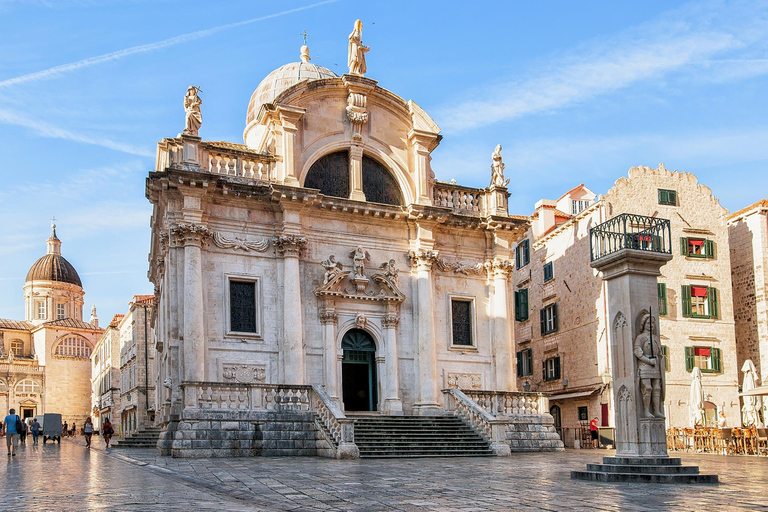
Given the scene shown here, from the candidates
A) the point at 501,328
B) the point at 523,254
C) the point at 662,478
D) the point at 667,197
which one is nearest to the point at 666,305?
the point at 667,197

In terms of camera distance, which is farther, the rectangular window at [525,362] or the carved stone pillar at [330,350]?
the rectangular window at [525,362]

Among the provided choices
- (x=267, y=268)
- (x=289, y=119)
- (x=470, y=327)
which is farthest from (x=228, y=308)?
(x=470, y=327)

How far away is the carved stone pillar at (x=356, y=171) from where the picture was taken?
96.3 feet

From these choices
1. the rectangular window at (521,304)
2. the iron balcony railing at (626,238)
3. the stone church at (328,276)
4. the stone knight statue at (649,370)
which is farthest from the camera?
the rectangular window at (521,304)

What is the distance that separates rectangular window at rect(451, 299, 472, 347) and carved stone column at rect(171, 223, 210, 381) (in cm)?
971

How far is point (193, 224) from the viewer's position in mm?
25703

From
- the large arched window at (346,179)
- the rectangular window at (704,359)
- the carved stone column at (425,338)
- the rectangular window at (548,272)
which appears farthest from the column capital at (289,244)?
the rectangular window at (704,359)

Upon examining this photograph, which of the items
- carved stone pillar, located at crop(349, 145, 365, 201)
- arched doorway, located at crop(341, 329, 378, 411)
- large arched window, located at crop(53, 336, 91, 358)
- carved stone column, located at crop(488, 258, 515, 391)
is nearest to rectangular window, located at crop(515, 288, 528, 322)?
carved stone column, located at crop(488, 258, 515, 391)

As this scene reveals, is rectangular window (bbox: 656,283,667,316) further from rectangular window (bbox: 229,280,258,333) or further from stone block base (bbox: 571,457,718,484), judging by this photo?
stone block base (bbox: 571,457,718,484)

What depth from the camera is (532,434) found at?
27156 mm

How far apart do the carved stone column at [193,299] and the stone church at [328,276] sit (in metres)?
0.06

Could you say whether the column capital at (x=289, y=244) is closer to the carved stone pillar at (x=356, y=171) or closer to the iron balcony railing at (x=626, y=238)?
the carved stone pillar at (x=356, y=171)

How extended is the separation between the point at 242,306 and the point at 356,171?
22.1 ft

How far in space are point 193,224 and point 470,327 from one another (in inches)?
444
